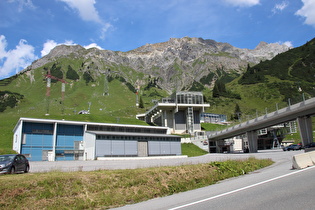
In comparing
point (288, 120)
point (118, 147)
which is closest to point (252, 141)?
point (288, 120)

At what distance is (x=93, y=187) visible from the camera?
10.3 metres

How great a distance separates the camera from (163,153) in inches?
2282

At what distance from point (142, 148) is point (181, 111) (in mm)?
40870

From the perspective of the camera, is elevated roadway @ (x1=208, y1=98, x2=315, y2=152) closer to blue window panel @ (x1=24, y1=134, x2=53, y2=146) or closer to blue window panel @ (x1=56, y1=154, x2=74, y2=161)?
blue window panel @ (x1=56, y1=154, x2=74, y2=161)

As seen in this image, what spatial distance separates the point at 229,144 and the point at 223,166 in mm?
74761

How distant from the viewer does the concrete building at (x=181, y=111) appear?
290ft

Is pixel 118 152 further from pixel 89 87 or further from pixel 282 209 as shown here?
pixel 89 87

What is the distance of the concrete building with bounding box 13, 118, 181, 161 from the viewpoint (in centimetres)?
4881

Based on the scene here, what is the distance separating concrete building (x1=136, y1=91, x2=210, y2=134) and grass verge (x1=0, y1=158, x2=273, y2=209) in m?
74.0

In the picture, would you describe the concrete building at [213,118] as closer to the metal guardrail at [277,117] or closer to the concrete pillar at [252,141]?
the metal guardrail at [277,117]

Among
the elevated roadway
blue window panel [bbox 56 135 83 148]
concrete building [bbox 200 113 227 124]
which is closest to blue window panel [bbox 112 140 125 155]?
Result: blue window panel [bbox 56 135 83 148]

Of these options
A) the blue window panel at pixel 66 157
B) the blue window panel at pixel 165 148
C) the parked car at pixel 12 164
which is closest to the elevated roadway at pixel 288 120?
the blue window panel at pixel 165 148

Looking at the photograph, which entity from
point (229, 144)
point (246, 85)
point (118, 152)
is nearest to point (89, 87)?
point (246, 85)

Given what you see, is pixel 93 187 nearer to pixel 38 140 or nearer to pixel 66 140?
pixel 38 140
